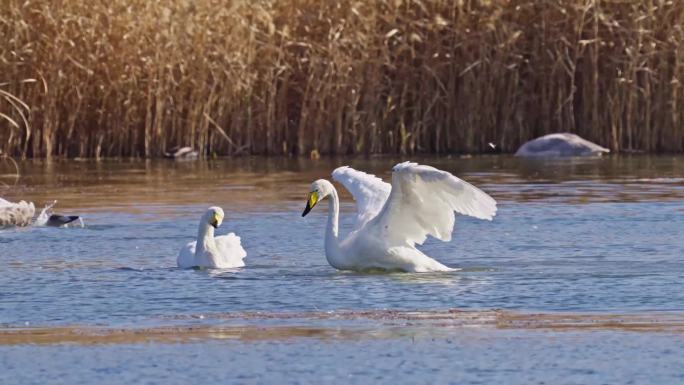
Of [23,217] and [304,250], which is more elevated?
[23,217]

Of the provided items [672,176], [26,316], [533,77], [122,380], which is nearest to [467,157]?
[533,77]

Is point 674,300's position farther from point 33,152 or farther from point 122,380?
point 33,152

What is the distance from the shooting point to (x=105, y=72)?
74.5ft

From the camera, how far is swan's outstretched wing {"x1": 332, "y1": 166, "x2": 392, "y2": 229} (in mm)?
11328

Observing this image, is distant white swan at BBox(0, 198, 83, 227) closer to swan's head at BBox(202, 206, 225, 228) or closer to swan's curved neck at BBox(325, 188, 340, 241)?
swan's head at BBox(202, 206, 225, 228)

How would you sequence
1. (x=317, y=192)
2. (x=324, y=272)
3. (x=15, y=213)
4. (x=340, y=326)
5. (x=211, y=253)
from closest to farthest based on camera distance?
(x=340, y=326) → (x=324, y=272) → (x=211, y=253) → (x=317, y=192) → (x=15, y=213)

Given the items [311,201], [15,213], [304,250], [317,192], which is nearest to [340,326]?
[311,201]

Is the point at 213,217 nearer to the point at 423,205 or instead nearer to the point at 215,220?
the point at 215,220

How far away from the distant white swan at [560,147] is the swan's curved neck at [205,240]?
1172 cm

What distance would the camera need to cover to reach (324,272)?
10758 mm

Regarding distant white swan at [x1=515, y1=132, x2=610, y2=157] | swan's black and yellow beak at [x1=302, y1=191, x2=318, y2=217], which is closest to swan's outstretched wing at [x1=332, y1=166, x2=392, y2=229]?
swan's black and yellow beak at [x1=302, y1=191, x2=318, y2=217]

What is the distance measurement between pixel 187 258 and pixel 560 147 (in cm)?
1215

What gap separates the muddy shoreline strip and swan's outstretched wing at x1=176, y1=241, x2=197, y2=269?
2.24m

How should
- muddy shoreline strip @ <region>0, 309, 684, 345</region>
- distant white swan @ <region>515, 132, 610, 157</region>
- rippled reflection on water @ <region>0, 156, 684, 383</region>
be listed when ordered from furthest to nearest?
distant white swan @ <region>515, 132, 610, 157</region>, muddy shoreline strip @ <region>0, 309, 684, 345</region>, rippled reflection on water @ <region>0, 156, 684, 383</region>
